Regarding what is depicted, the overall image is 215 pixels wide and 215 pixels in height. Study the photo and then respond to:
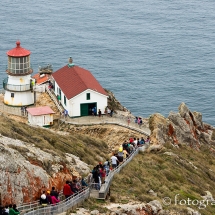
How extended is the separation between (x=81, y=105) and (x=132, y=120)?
→ 16.3ft

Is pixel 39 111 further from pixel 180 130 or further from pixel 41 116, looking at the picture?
pixel 180 130

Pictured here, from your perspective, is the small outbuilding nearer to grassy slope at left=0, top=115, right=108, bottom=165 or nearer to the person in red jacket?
grassy slope at left=0, top=115, right=108, bottom=165

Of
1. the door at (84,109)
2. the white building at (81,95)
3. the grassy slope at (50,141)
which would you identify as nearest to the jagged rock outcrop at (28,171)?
the grassy slope at (50,141)

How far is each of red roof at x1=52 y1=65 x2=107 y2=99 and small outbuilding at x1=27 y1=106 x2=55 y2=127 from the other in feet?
7.94

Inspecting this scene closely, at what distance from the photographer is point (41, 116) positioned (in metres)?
54.4

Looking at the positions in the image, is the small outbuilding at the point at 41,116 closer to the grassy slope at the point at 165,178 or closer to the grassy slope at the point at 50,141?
the grassy slope at the point at 165,178

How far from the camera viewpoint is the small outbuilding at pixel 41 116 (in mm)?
54250

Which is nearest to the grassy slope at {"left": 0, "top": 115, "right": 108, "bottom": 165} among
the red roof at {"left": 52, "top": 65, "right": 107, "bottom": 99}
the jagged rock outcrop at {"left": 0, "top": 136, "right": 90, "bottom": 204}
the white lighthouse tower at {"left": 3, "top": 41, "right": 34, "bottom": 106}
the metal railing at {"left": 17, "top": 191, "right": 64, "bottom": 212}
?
the jagged rock outcrop at {"left": 0, "top": 136, "right": 90, "bottom": 204}

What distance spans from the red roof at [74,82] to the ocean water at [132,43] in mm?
24866

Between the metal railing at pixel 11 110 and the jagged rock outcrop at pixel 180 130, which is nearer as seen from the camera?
the jagged rock outcrop at pixel 180 130

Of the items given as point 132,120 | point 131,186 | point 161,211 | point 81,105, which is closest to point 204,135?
point 132,120

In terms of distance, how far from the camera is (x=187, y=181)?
3897 centimetres

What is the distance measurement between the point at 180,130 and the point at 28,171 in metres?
28.8

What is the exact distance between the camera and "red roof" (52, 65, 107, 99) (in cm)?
5553
